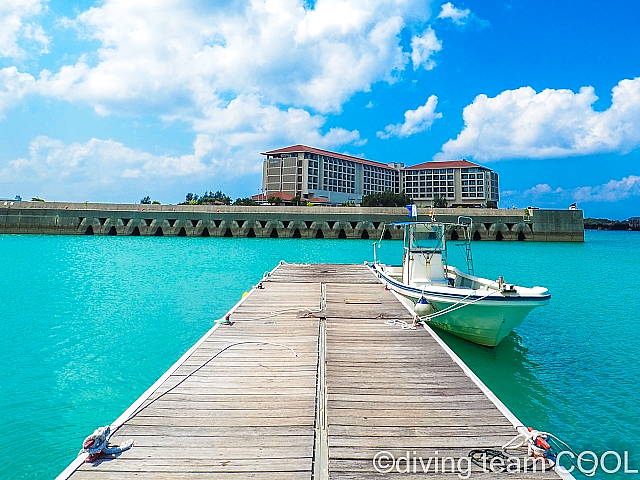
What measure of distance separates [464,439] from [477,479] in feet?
2.13

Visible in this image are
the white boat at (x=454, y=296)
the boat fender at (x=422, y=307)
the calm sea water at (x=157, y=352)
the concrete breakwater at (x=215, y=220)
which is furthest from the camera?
the concrete breakwater at (x=215, y=220)

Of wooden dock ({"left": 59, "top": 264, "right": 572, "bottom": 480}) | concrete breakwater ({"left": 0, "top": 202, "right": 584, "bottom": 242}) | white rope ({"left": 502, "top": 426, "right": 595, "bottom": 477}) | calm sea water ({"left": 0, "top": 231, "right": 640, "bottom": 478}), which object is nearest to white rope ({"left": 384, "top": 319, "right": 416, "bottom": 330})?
wooden dock ({"left": 59, "top": 264, "right": 572, "bottom": 480})

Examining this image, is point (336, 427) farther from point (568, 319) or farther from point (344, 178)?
point (344, 178)

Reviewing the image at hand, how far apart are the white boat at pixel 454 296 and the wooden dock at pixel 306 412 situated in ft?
9.15

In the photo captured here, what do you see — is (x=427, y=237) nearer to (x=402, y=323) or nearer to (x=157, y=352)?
(x=402, y=323)

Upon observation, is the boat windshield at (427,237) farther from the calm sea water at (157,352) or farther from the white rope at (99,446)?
the white rope at (99,446)

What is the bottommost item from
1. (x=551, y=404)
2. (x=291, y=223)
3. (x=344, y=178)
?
(x=551, y=404)

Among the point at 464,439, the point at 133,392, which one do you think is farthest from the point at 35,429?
the point at 464,439

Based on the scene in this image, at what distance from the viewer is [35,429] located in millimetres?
6977

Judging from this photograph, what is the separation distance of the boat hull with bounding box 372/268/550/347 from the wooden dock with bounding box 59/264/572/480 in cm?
277

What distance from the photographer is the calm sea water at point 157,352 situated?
709cm

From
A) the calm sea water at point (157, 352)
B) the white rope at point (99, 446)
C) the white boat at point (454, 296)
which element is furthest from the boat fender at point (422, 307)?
the white rope at point (99, 446)

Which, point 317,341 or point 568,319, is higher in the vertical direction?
point 317,341

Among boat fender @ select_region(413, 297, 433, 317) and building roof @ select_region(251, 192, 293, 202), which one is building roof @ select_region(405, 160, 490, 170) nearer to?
building roof @ select_region(251, 192, 293, 202)
